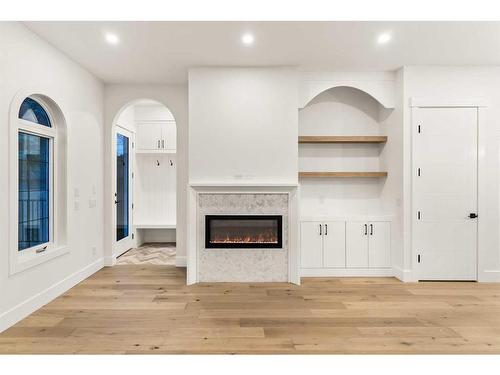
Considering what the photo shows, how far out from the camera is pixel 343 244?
4406mm

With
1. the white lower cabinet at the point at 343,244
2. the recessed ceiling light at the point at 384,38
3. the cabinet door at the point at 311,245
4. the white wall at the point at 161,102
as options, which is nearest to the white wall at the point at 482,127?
the white lower cabinet at the point at 343,244

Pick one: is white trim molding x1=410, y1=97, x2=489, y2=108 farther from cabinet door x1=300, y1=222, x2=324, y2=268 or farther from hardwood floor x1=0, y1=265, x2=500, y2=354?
hardwood floor x1=0, y1=265, x2=500, y2=354

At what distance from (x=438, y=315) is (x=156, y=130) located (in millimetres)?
5413

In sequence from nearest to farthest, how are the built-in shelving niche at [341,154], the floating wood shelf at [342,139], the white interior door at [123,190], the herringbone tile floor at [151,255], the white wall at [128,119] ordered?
the floating wood shelf at [342,139], the built-in shelving niche at [341,154], the herringbone tile floor at [151,255], the white interior door at [123,190], the white wall at [128,119]

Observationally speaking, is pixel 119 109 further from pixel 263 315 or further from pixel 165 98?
pixel 263 315

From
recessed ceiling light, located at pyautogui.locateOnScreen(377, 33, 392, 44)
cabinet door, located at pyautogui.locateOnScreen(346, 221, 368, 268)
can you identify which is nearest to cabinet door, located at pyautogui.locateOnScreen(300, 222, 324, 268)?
cabinet door, located at pyautogui.locateOnScreen(346, 221, 368, 268)

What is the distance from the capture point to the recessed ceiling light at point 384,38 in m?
3.38

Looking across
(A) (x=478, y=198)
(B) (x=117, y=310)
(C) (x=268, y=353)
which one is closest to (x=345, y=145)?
(A) (x=478, y=198)

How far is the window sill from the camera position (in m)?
2.96

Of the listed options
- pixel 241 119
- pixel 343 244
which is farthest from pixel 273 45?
pixel 343 244

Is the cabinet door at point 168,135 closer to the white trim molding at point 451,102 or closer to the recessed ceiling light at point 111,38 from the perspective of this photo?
the recessed ceiling light at point 111,38

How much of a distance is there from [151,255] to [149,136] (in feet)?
7.56

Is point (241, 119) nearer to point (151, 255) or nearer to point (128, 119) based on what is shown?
point (128, 119)

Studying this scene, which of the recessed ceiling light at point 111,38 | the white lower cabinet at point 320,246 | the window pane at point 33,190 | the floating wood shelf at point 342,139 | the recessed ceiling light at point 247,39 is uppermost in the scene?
the recessed ceiling light at point 111,38
